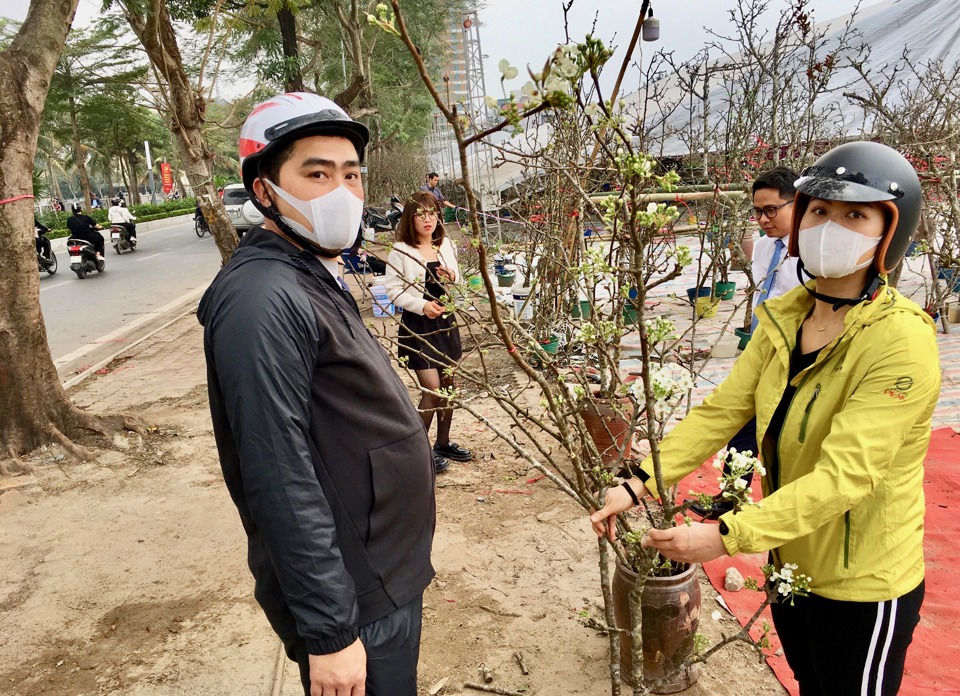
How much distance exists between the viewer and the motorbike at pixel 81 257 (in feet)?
45.9

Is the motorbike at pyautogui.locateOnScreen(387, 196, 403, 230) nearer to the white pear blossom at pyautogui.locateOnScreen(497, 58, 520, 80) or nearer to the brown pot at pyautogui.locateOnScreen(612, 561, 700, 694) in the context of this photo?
the brown pot at pyautogui.locateOnScreen(612, 561, 700, 694)

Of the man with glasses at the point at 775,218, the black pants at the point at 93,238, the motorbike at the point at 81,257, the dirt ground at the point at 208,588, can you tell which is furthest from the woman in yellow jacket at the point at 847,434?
the black pants at the point at 93,238

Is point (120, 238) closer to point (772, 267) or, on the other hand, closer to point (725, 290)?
point (725, 290)

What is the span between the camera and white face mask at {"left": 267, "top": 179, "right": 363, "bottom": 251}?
1.53 metres

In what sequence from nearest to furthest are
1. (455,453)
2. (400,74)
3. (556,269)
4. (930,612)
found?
(930,612) < (455,453) < (556,269) < (400,74)

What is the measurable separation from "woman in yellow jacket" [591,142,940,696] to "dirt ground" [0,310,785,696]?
681 millimetres

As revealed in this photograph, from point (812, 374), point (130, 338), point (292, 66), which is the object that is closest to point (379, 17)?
point (812, 374)

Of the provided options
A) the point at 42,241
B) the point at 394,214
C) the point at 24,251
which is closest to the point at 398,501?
the point at 24,251

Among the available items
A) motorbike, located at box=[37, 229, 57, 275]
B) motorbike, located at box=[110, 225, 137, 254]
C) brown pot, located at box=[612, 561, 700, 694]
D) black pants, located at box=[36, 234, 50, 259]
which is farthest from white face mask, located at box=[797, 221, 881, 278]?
motorbike, located at box=[110, 225, 137, 254]

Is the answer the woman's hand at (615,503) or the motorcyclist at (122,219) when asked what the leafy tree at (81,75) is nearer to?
the motorcyclist at (122,219)

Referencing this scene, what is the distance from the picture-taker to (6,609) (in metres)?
3.08

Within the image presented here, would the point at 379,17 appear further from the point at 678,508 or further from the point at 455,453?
the point at 455,453

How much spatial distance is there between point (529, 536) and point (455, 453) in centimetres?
109

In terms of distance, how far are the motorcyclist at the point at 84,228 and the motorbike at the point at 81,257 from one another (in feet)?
0.51
